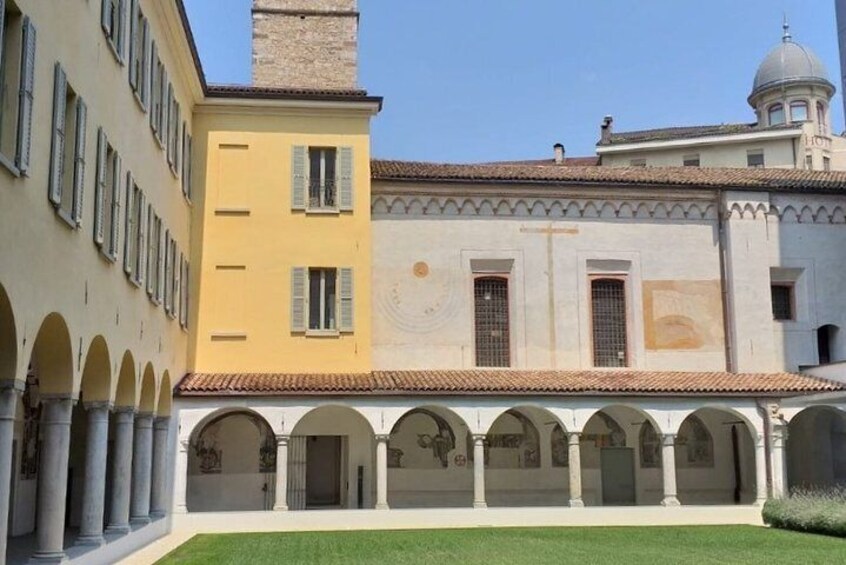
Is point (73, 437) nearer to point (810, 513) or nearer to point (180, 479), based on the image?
point (180, 479)

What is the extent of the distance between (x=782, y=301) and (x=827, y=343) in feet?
5.78

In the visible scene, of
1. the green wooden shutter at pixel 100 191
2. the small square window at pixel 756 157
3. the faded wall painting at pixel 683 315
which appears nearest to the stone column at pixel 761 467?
the faded wall painting at pixel 683 315

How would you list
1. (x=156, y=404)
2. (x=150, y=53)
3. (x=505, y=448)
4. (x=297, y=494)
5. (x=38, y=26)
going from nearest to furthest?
1. (x=38, y=26)
2. (x=150, y=53)
3. (x=156, y=404)
4. (x=297, y=494)
5. (x=505, y=448)

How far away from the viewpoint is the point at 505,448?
90.1ft

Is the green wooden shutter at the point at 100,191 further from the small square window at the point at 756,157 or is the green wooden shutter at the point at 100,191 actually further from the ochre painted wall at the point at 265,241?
the small square window at the point at 756,157

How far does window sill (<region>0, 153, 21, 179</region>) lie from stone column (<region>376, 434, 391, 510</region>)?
14.9m

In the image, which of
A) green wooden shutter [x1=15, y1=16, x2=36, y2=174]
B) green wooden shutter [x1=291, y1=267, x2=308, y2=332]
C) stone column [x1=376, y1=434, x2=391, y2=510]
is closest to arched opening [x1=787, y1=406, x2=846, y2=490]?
stone column [x1=376, y1=434, x2=391, y2=510]

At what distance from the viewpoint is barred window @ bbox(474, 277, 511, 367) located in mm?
27750

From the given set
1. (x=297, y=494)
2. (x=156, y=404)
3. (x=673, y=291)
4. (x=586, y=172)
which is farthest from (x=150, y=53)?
(x=673, y=291)

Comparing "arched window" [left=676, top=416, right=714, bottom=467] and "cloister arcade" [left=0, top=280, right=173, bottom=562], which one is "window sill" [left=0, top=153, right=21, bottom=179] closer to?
"cloister arcade" [left=0, top=280, right=173, bottom=562]

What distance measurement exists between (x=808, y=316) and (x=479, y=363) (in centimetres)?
956

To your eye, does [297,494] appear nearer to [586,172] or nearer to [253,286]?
[253,286]

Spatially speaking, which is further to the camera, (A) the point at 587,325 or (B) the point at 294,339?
(A) the point at 587,325

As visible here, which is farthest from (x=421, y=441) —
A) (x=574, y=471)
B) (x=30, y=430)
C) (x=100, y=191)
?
(x=100, y=191)
